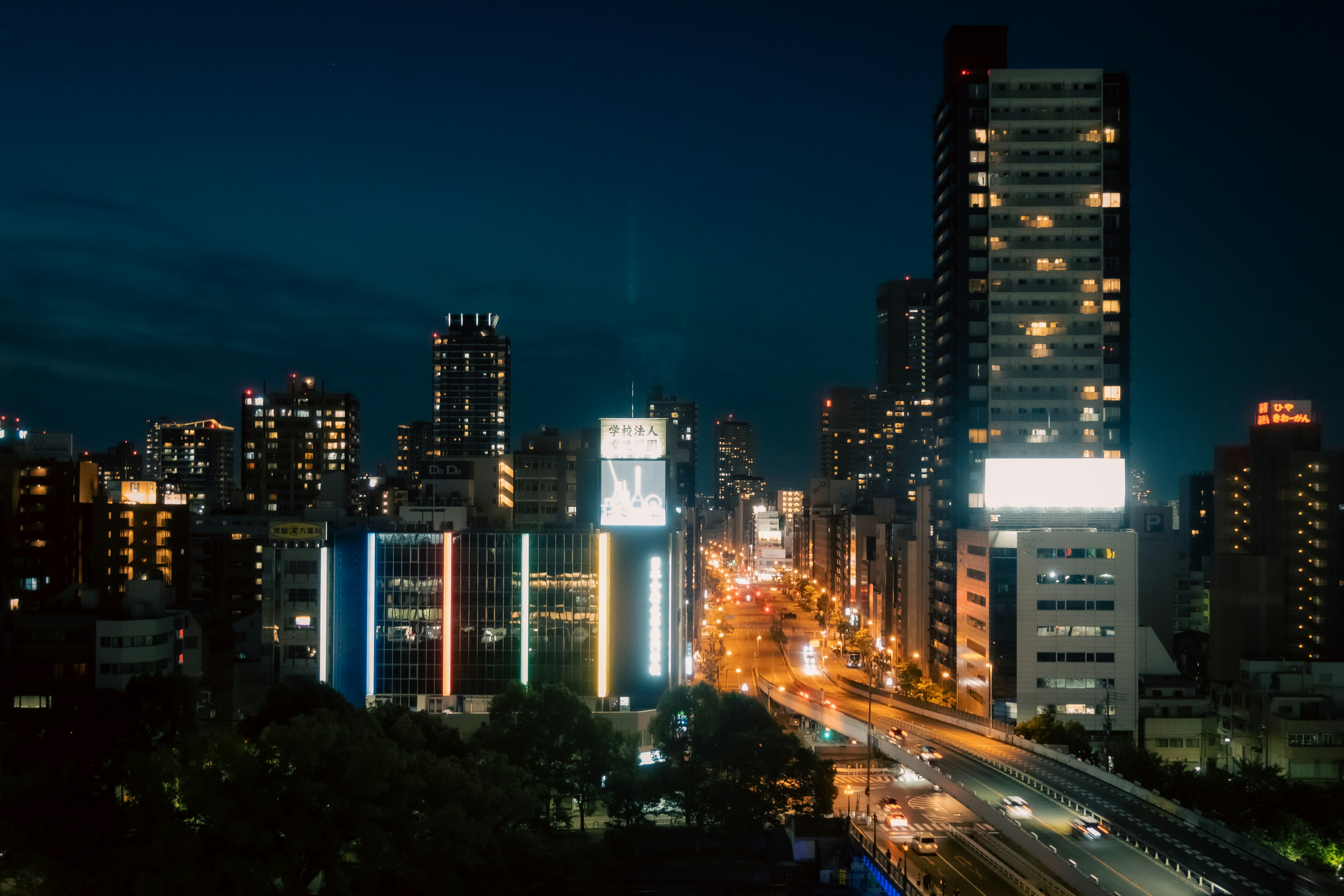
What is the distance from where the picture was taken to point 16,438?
8325 centimetres

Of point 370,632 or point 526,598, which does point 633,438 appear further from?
point 370,632

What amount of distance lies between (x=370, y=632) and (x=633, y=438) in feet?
63.2

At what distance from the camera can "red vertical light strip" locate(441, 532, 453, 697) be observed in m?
57.6

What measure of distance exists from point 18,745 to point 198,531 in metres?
85.2

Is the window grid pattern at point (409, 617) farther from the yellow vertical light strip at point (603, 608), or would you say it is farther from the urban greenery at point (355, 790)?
the urban greenery at point (355, 790)

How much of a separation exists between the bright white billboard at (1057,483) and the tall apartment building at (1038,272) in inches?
272

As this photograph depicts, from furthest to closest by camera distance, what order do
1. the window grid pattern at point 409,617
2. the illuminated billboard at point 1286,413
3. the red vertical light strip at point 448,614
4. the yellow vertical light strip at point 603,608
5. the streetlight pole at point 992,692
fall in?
the illuminated billboard at point 1286,413, the streetlight pole at point 992,692, the yellow vertical light strip at point 603,608, the window grid pattern at point 409,617, the red vertical light strip at point 448,614

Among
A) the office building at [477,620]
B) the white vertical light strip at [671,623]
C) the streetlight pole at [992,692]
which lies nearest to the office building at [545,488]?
the white vertical light strip at [671,623]

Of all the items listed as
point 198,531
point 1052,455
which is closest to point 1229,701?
point 1052,455

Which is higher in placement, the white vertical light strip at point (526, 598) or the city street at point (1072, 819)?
the white vertical light strip at point (526, 598)

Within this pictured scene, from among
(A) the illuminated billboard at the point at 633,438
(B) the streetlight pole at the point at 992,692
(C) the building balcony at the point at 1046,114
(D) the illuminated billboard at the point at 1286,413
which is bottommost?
(B) the streetlight pole at the point at 992,692

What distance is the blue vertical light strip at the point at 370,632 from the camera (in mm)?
57625

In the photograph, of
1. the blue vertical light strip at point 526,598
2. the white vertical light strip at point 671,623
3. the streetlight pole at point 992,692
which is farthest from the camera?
the streetlight pole at point 992,692

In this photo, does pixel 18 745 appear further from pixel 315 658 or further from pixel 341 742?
pixel 315 658
